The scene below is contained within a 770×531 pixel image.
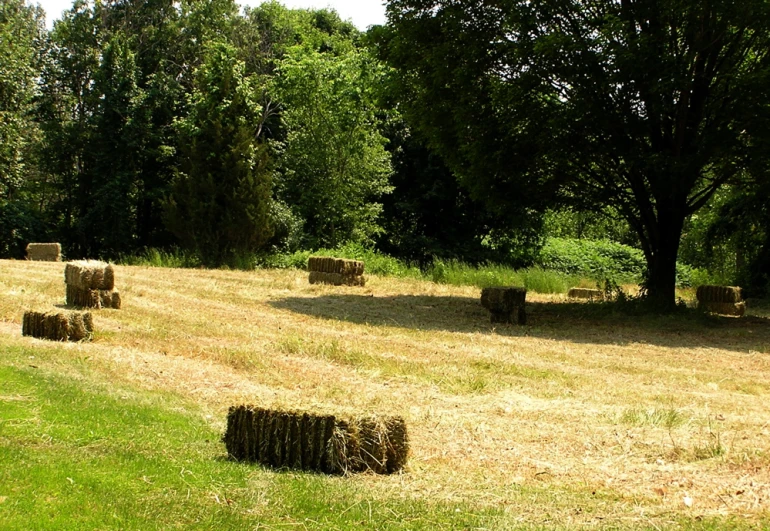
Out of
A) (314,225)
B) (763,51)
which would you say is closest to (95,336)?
(763,51)

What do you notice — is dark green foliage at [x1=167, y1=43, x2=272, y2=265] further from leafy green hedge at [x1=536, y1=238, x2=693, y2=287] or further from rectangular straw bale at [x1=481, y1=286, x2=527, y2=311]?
leafy green hedge at [x1=536, y1=238, x2=693, y2=287]

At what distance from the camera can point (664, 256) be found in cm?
1961

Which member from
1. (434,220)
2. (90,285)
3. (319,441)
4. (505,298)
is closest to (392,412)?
(319,441)

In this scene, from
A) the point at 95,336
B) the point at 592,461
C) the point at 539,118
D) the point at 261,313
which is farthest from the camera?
the point at 539,118

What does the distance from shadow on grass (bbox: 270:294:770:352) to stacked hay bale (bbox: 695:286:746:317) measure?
0.62m

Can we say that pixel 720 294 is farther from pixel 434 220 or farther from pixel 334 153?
pixel 334 153

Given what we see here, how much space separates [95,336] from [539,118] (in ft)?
34.0

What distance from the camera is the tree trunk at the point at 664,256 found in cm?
1939

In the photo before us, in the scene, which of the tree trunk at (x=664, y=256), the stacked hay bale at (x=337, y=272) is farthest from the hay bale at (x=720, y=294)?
the stacked hay bale at (x=337, y=272)

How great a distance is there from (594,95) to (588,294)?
24.5ft

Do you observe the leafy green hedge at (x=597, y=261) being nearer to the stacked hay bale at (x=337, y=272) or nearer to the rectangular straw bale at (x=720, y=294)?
the rectangular straw bale at (x=720, y=294)

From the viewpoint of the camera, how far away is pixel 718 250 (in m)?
31.1

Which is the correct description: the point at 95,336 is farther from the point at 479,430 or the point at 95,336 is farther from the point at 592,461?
the point at 592,461

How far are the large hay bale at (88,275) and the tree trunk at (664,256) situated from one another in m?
12.3
